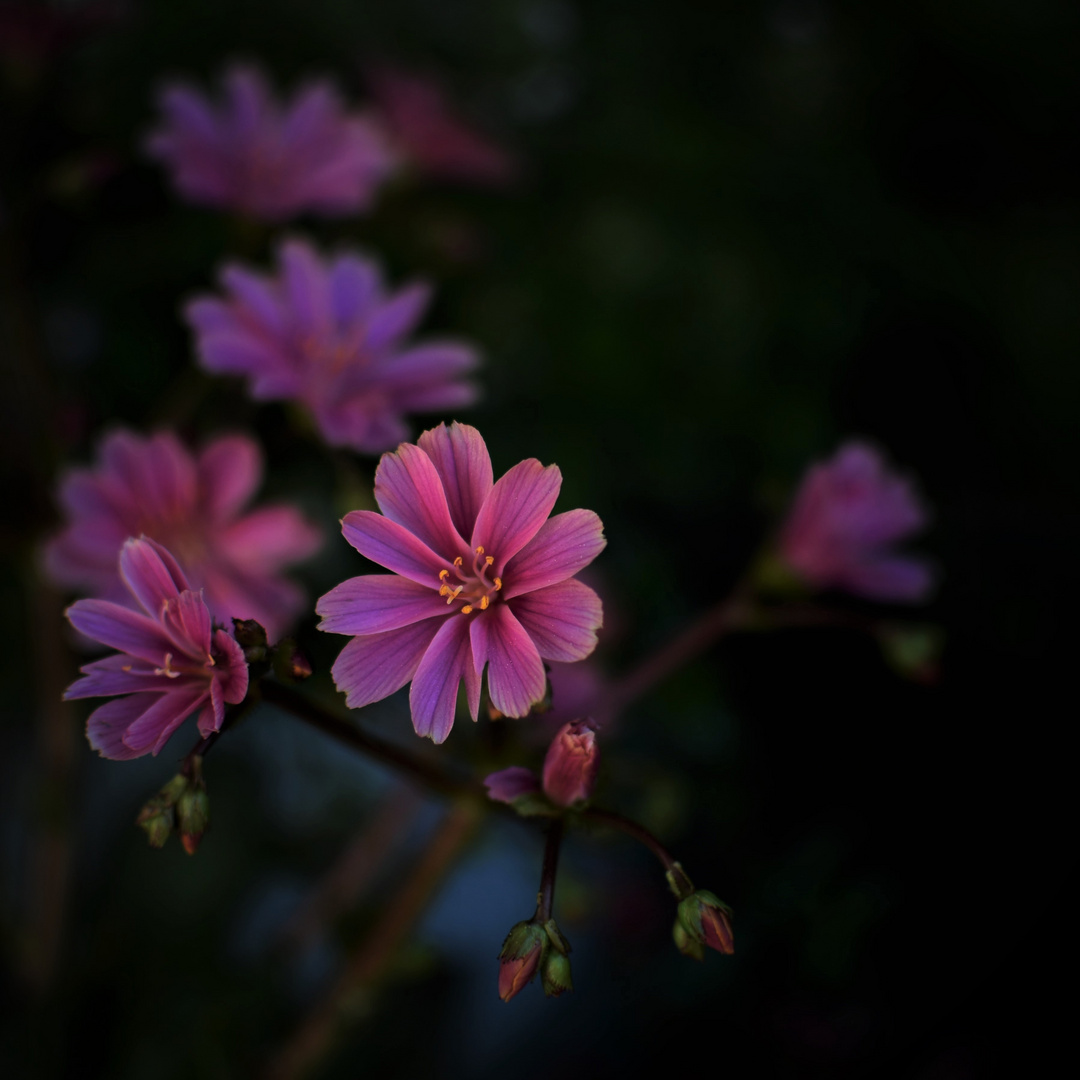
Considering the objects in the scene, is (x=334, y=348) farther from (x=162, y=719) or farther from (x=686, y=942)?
(x=686, y=942)

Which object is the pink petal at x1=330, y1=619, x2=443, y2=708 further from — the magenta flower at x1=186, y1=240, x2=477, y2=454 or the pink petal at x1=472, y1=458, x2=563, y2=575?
the magenta flower at x1=186, y1=240, x2=477, y2=454

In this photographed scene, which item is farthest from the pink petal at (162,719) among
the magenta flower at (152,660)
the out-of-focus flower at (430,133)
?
the out-of-focus flower at (430,133)

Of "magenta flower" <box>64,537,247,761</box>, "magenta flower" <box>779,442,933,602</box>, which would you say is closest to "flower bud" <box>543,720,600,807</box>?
"magenta flower" <box>64,537,247,761</box>

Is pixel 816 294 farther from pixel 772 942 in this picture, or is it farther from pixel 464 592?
pixel 464 592

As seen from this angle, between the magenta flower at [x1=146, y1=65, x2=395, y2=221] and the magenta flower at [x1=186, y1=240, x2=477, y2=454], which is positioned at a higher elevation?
the magenta flower at [x1=146, y1=65, x2=395, y2=221]

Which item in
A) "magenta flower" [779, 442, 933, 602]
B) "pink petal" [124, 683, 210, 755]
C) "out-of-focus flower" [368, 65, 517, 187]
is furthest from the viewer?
"out-of-focus flower" [368, 65, 517, 187]

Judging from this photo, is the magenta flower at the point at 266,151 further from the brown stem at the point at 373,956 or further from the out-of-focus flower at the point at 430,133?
the brown stem at the point at 373,956

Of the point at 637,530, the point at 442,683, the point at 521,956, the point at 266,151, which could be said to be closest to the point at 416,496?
the point at 442,683
